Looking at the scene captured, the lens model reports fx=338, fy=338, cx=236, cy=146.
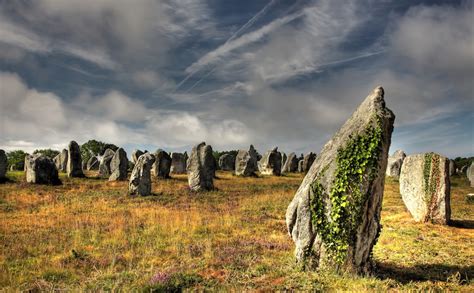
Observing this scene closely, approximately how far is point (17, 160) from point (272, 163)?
213 feet

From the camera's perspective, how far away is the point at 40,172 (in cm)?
3538

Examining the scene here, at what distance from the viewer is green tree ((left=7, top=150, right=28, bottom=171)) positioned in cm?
8156

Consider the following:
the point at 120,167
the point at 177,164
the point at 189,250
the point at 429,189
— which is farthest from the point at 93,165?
the point at 429,189

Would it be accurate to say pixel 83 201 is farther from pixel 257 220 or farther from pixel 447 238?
pixel 447 238

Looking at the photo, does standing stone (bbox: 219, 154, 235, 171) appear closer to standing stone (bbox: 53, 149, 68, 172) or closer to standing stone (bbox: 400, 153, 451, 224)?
standing stone (bbox: 53, 149, 68, 172)

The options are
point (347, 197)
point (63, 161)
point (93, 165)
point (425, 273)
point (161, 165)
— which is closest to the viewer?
point (347, 197)

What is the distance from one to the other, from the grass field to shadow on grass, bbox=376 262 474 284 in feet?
0.11

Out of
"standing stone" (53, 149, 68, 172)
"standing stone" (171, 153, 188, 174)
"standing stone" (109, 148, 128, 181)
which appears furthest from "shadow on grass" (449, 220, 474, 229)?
"standing stone" (53, 149, 68, 172)

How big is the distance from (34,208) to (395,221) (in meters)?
23.1

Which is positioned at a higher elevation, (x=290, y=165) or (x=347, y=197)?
(x=290, y=165)

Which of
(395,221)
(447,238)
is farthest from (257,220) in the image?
(447,238)

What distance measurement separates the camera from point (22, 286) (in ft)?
30.4

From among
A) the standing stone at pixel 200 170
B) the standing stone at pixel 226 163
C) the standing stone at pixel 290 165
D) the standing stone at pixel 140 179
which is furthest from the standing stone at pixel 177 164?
the standing stone at pixel 140 179

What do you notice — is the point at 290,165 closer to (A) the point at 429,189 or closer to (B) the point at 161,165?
(B) the point at 161,165
